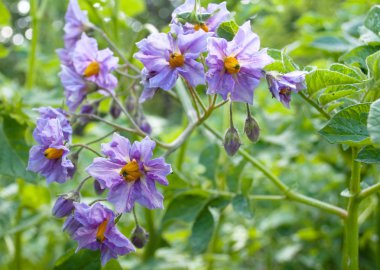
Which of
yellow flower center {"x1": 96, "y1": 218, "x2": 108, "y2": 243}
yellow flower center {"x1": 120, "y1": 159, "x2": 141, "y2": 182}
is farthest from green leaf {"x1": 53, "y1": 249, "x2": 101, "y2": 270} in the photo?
yellow flower center {"x1": 120, "y1": 159, "x2": 141, "y2": 182}

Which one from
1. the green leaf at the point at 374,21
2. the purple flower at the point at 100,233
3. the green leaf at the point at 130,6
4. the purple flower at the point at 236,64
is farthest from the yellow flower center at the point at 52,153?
the green leaf at the point at 130,6

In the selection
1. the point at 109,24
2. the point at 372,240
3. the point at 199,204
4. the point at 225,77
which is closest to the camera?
the point at 225,77

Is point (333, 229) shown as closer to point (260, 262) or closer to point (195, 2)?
point (260, 262)

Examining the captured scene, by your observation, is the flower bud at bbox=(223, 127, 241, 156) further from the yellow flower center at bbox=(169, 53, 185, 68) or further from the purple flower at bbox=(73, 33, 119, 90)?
the purple flower at bbox=(73, 33, 119, 90)

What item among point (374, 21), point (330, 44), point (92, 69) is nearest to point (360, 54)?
point (374, 21)

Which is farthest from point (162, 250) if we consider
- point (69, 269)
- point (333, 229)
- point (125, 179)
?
point (125, 179)

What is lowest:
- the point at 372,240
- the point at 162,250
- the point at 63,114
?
the point at 372,240

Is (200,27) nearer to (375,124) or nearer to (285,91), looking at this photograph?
(285,91)
